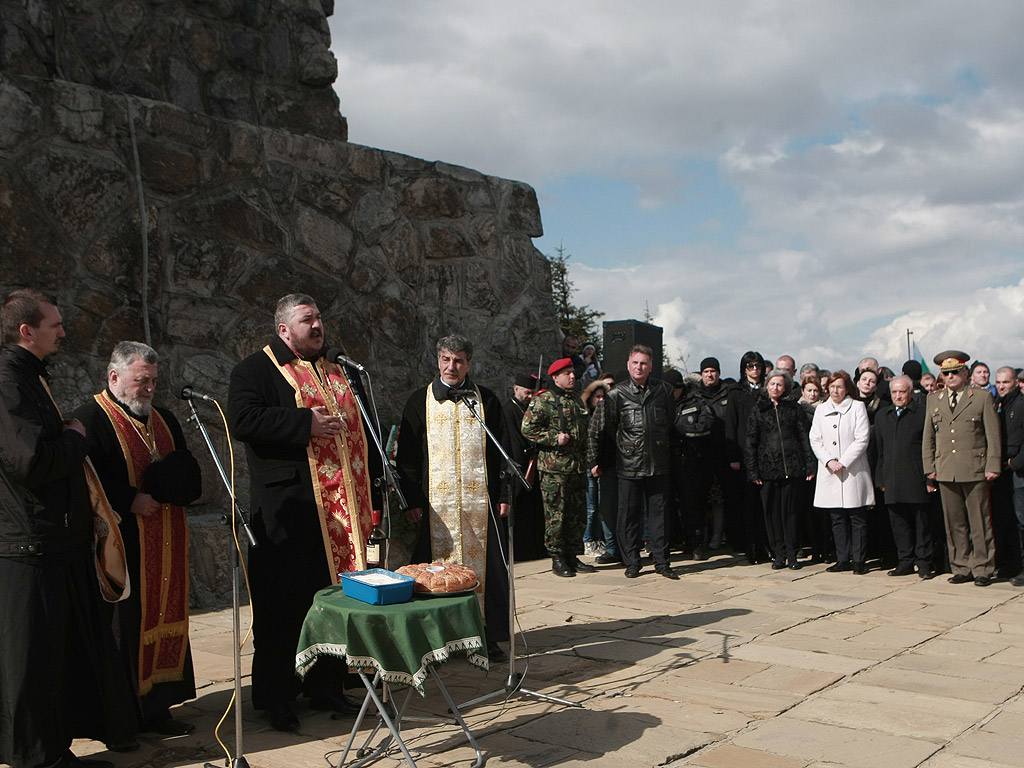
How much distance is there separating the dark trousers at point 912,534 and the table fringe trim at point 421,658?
5.57 metres

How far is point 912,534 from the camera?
27.9 feet

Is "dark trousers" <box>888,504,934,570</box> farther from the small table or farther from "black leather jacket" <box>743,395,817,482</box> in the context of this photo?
the small table

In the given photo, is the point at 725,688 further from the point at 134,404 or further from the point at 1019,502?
the point at 1019,502

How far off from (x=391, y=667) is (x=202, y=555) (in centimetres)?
361

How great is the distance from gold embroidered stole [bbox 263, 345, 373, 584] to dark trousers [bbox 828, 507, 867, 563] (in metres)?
5.15

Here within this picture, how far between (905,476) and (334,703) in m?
5.48

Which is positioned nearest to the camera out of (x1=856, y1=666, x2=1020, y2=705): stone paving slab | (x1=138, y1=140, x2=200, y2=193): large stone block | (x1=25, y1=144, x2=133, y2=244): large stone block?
(x1=856, y1=666, x2=1020, y2=705): stone paving slab

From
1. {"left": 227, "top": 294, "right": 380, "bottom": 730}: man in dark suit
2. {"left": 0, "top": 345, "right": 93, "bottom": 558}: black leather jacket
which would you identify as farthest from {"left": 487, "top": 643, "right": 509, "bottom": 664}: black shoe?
{"left": 0, "top": 345, "right": 93, "bottom": 558}: black leather jacket

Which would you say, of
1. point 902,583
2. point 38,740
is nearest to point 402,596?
point 38,740

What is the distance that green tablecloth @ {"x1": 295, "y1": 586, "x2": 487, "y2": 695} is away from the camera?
372cm

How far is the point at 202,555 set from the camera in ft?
22.7

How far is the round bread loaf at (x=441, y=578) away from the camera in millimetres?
4004

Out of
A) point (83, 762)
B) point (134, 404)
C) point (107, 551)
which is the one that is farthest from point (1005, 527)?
point (83, 762)

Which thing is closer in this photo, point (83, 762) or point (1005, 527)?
point (83, 762)
